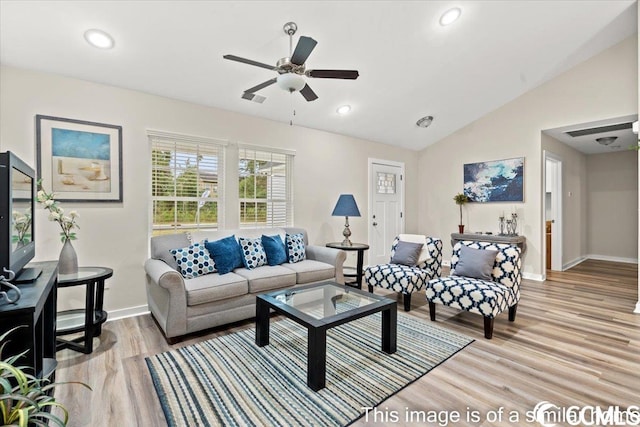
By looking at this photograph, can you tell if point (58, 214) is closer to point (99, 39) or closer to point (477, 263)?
point (99, 39)

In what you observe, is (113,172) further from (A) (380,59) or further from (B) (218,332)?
(A) (380,59)

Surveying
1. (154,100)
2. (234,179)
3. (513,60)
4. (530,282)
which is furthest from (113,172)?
(530,282)

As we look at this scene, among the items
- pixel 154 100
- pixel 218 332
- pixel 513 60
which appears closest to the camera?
pixel 218 332

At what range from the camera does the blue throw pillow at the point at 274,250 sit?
372 centimetres

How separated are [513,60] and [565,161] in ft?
9.70

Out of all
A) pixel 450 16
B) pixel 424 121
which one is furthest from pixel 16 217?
pixel 424 121

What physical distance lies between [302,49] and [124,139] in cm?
225

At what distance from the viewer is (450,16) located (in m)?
3.11

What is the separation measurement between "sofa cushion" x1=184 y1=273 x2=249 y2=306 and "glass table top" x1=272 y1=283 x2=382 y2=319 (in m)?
0.48

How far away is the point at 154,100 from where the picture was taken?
352cm

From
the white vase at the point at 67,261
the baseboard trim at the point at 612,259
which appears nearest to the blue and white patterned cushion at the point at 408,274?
the white vase at the point at 67,261

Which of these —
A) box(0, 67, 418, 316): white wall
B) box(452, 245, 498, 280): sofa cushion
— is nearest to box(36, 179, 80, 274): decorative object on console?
box(0, 67, 418, 316): white wall

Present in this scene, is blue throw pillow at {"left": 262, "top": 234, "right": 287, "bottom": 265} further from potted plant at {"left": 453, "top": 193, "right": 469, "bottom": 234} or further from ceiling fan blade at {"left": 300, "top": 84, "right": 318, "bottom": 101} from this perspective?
potted plant at {"left": 453, "top": 193, "right": 469, "bottom": 234}

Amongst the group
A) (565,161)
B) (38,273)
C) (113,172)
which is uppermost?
(565,161)
